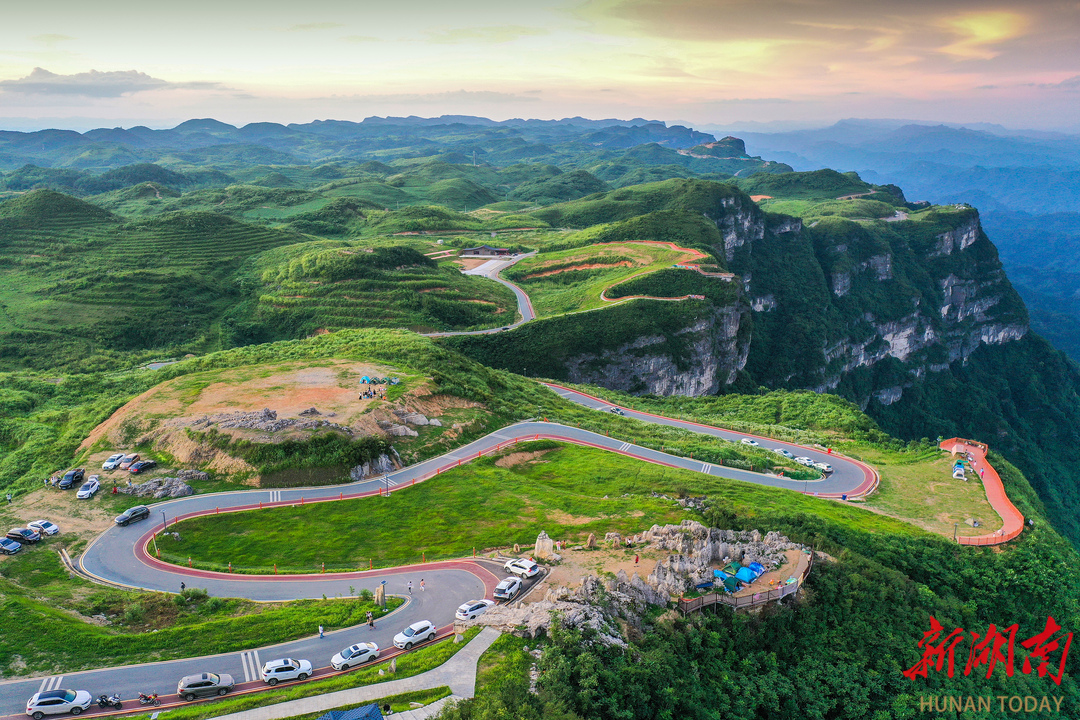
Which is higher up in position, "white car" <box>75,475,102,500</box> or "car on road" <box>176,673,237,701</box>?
"car on road" <box>176,673,237,701</box>

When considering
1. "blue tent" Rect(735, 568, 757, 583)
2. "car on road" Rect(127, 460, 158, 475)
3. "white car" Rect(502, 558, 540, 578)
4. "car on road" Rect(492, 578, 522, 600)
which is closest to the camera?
"car on road" Rect(492, 578, 522, 600)

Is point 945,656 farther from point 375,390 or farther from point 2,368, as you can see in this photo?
point 2,368

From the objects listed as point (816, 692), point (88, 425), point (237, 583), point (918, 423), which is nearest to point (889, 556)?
point (816, 692)

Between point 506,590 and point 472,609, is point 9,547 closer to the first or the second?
point 472,609

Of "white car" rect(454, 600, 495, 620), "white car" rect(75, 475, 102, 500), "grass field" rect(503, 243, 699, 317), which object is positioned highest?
"grass field" rect(503, 243, 699, 317)

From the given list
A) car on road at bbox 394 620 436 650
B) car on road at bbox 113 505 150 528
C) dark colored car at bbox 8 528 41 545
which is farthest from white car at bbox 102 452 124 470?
car on road at bbox 394 620 436 650

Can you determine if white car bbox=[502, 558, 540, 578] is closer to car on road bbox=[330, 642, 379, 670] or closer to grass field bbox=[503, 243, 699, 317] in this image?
car on road bbox=[330, 642, 379, 670]
